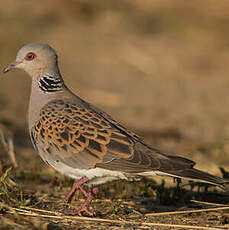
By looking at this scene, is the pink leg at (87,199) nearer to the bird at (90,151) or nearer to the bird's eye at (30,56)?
the bird at (90,151)

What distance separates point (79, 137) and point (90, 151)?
17cm

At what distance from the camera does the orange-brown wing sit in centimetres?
412

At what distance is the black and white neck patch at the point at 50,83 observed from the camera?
4.78 meters

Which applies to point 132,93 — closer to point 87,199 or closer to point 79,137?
point 79,137

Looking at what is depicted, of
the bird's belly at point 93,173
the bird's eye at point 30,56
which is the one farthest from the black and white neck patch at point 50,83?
→ the bird's belly at point 93,173

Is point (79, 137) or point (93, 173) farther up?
point (79, 137)

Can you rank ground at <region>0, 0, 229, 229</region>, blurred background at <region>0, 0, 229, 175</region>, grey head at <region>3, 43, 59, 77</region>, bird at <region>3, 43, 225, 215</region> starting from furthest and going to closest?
blurred background at <region>0, 0, 229, 175</region>, grey head at <region>3, 43, 59, 77</region>, ground at <region>0, 0, 229, 229</region>, bird at <region>3, 43, 225, 215</region>

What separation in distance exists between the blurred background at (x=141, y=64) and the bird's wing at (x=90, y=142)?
1.71 metres

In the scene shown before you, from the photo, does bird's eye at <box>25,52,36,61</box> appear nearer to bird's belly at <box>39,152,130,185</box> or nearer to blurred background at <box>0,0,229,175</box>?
bird's belly at <box>39,152,130,185</box>

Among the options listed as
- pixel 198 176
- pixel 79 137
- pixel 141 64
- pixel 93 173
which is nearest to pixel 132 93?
pixel 141 64

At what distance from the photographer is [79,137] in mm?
4223

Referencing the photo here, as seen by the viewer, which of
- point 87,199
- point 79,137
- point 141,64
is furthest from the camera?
point 141,64

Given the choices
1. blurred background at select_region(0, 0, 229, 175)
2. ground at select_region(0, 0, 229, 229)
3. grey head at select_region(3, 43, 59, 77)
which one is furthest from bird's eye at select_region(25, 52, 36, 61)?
blurred background at select_region(0, 0, 229, 175)

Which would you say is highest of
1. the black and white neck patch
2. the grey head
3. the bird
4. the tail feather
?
the grey head
